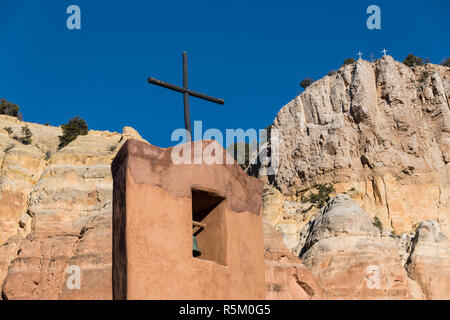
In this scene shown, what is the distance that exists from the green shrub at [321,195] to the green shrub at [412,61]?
15.6 meters

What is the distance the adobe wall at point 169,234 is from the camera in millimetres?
10203

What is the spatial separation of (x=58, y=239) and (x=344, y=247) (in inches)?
427

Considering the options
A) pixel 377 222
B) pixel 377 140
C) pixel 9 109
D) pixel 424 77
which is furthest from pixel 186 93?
pixel 9 109

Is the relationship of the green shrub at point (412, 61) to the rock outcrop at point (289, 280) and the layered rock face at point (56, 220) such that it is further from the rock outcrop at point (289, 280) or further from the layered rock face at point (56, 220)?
the rock outcrop at point (289, 280)

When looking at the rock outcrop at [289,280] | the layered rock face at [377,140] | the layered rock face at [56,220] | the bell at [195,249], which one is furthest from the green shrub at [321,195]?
the bell at [195,249]

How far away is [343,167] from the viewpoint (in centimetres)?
4806

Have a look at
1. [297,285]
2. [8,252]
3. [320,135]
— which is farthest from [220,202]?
[320,135]

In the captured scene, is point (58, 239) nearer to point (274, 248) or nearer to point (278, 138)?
point (274, 248)

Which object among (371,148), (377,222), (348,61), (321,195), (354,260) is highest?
(348,61)

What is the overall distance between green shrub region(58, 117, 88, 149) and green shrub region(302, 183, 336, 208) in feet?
60.6

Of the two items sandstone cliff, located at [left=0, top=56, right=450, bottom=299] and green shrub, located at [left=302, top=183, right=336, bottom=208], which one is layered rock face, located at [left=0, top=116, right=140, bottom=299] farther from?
green shrub, located at [left=302, top=183, right=336, bottom=208]

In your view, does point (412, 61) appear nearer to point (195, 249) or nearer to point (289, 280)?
point (289, 280)

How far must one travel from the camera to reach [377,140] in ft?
160

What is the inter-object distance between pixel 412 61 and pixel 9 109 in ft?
121
